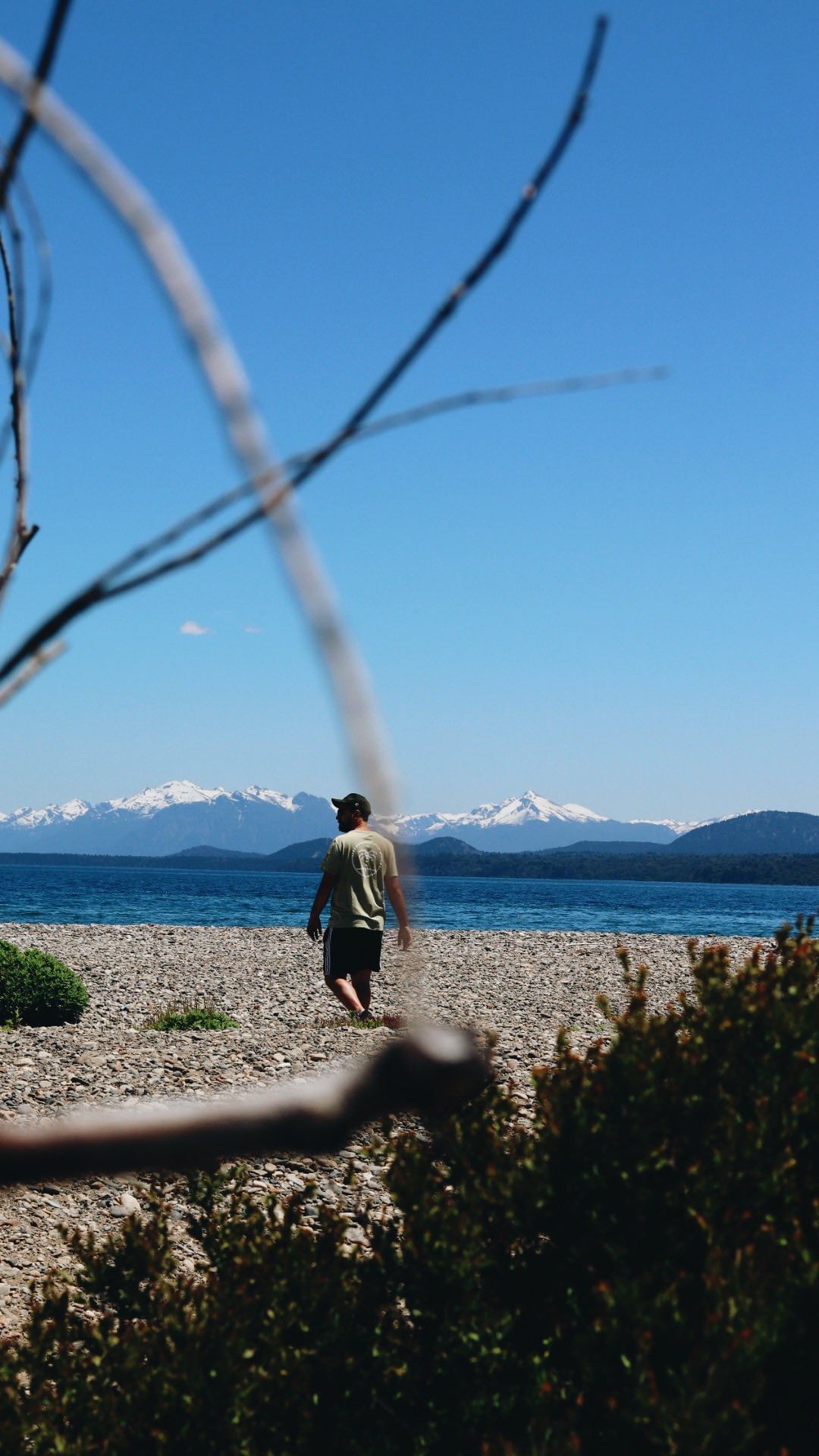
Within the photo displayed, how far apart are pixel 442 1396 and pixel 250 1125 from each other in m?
2.77

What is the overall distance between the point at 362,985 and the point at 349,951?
63 cm

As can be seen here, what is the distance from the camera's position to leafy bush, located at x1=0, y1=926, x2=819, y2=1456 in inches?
105

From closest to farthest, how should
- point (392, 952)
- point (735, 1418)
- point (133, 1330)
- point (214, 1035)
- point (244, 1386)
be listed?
point (735, 1418)
point (244, 1386)
point (133, 1330)
point (214, 1035)
point (392, 952)

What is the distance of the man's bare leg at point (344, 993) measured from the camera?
8.92m

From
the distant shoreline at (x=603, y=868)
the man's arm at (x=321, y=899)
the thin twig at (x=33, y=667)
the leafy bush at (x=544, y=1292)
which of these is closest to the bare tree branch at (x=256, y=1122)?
the thin twig at (x=33, y=667)

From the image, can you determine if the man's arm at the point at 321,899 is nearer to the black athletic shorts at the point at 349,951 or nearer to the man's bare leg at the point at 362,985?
the black athletic shorts at the point at 349,951

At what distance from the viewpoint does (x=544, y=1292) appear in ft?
10.1

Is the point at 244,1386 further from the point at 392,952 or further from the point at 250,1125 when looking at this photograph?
the point at 392,952

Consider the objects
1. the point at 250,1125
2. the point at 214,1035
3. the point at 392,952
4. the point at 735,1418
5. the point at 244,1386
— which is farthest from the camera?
the point at 392,952

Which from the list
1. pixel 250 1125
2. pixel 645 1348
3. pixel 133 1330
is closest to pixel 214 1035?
pixel 133 1330

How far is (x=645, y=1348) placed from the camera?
2521 mm

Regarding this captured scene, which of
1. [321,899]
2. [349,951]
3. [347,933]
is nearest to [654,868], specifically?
[349,951]

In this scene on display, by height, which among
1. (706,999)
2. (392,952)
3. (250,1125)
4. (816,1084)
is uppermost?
(250,1125)

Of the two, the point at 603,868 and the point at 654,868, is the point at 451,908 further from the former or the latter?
the point at 603,868
